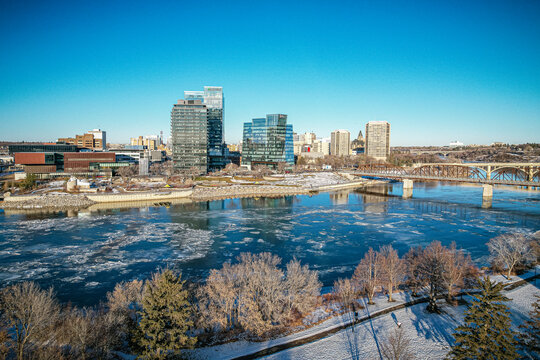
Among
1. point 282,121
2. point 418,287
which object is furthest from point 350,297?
point 282,121

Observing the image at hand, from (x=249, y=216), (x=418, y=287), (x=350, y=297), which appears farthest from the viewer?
(x=249, y=216)

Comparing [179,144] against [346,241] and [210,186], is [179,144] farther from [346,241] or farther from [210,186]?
[346,241]

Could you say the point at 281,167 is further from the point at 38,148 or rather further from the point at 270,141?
the point at 38,148

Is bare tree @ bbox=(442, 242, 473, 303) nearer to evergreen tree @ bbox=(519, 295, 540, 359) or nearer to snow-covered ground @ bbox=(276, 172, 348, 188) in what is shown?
evergreen tree @ bbox=(519, 295, 540, 359)

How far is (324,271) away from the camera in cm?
2891

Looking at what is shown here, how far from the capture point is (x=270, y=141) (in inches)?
4670

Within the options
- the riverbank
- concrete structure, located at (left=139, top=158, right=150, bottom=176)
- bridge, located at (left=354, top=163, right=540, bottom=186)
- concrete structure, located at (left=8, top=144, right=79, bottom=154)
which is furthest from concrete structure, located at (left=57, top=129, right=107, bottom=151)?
bridge, located at (left=354, top=163, right=540, bottom=186)

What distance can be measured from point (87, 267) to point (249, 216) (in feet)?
89.7

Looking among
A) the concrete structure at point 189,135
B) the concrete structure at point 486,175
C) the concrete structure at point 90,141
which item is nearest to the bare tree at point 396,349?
the concrete structure at point 486,175

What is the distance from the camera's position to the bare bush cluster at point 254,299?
18375 mm

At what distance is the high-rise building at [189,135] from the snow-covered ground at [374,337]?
88515 millimetres

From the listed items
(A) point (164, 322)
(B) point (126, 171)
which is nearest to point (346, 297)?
(A) point (164, 322)

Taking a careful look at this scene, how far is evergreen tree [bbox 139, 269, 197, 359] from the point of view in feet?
46.5

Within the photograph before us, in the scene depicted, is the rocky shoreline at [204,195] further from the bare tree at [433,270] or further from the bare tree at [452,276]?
the bare tree at [452,276]
